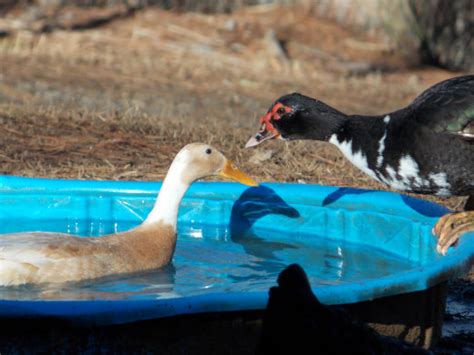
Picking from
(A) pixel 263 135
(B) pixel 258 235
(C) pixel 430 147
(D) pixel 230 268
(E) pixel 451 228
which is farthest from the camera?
(B) pixel 258 235

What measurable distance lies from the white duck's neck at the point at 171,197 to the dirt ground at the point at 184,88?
4.93ft

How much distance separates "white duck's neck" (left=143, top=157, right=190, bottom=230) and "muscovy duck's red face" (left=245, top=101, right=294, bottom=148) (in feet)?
2.23

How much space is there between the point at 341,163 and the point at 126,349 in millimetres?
3916

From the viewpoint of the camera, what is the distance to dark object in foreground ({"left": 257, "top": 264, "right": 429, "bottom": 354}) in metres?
3.66

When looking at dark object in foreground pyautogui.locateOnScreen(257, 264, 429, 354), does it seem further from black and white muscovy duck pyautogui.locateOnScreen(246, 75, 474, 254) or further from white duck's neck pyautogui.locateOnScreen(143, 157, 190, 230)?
white duck's neck pyautogui.locateOnScreen(143, 157, 190, 230)

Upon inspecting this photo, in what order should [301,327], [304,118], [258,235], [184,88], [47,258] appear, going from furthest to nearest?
1. [184,88]
2. [258,235]
3. [304,118]
4. [47,258]
5. [301,327]

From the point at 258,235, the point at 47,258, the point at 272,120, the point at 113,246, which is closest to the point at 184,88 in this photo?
the point at 258,235

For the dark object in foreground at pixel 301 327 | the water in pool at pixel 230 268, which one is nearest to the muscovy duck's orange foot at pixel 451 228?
the water in pool at pixel 230 268

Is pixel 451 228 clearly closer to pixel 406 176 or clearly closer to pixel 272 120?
pixel 406 176

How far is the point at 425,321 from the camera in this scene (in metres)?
4.70

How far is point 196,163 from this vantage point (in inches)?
224

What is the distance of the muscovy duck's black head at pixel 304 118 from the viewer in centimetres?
605

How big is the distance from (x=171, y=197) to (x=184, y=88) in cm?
636

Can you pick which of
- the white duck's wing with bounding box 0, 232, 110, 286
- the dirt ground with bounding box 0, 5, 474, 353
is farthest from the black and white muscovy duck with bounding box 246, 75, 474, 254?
the white duck's wing with bounding box 0, 232, 110, 286
